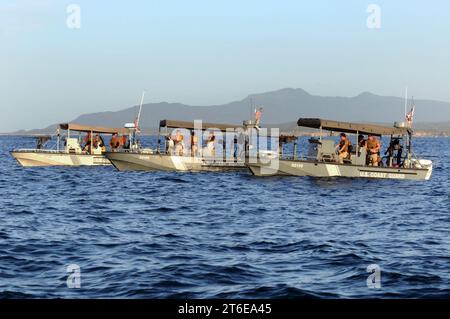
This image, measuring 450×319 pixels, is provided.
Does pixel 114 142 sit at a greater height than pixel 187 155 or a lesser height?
greater

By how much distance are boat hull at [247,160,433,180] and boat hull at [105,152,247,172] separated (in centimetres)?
767

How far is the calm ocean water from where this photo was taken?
12.4m

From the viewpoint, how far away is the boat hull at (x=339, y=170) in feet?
118

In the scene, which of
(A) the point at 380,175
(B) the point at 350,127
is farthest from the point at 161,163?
(A) the point at 380,175

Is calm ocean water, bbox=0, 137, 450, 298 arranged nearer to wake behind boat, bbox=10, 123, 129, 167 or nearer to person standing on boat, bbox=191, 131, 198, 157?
person standing on boat, bbox=191, 131, 198, 157

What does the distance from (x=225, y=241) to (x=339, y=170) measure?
19687 mm

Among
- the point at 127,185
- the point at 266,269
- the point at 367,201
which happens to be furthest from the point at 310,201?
the point at 266,269

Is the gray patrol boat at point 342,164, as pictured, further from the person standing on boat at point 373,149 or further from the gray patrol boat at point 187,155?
the gray patrol boat at point 187,155

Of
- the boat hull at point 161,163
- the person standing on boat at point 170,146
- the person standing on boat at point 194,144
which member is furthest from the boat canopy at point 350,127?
the person standing on boat at point 170,146

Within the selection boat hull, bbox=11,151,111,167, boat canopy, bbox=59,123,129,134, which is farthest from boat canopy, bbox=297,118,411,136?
boat hull, bbox=11,151,111,167

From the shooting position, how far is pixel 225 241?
17.6m

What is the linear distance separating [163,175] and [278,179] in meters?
9.32

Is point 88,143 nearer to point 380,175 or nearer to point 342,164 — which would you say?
point 342,164
